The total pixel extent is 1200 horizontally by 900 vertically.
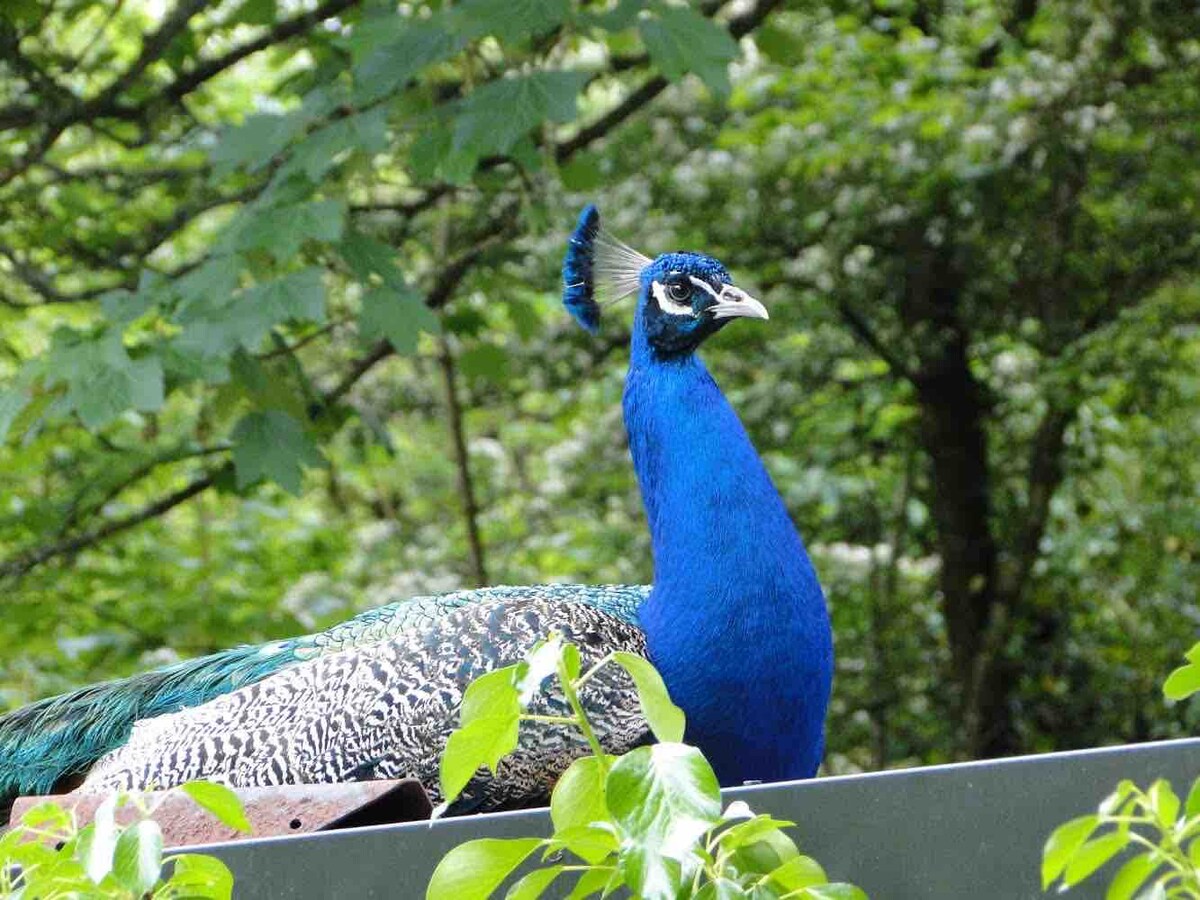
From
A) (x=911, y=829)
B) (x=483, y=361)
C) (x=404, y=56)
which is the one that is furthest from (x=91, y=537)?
(x=911, y=829)

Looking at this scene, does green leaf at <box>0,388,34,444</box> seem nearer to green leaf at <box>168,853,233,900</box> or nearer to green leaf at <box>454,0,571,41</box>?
green leaf at <box>454,0,571,41</box>

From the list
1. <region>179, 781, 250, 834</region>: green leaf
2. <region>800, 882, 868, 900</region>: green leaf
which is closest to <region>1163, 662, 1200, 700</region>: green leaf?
<region>800, 882, 868, 900</region>: green leaf

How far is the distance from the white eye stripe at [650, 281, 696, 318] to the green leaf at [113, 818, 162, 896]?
90.9 inches

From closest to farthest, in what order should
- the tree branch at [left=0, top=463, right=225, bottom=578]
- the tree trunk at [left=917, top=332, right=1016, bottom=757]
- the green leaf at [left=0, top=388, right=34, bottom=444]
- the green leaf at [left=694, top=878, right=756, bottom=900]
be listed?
the green leaf at [left=694, top=878, right=756, bottom=900] < the green leaf at [left=0, top=388, right=34, bottom=444] < the tree branch at [left=0, top=463, right=225, bottom=578] < the tree trunk at [left=917, top=332, right=1016, bottom=757]

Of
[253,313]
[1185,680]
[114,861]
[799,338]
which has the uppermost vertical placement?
[114,861]

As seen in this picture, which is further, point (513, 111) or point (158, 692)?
point (513, 111)

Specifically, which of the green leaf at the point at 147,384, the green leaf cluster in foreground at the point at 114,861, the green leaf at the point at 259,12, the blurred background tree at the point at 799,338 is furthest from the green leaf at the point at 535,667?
the green leaf at the point at 259,12

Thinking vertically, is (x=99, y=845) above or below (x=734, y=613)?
above

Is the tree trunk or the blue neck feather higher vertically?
the blue neck feather

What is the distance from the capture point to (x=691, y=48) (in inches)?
148

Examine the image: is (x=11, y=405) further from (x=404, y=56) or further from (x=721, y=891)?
(x=721, y=891)

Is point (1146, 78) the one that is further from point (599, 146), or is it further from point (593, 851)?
point (593, 851)

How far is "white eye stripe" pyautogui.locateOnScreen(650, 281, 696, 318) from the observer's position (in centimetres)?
327

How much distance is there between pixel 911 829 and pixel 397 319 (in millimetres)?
2753
